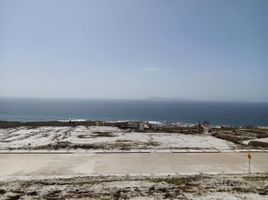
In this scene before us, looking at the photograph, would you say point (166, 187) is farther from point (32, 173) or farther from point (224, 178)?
point (32, 173)

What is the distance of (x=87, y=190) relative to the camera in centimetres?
2169

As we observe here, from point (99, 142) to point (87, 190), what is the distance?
2120cm

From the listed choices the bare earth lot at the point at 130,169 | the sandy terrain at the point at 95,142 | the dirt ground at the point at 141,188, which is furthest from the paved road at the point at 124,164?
the sandy terrain at the point at 95,142

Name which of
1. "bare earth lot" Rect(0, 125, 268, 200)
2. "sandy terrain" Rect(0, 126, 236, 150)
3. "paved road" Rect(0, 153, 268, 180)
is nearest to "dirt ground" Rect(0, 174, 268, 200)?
"bare earth lot" Rect(0, 125, 268, 200)

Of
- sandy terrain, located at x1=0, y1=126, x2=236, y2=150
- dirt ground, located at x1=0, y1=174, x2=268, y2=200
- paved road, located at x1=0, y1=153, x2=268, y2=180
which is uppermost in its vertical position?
sandy terrain, located at x1=0, y1=126, x2=236, y2=150

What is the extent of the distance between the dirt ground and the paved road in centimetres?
228

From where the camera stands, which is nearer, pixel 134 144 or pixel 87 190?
pixel 87 190

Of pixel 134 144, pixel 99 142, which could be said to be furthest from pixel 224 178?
pixel 99 142

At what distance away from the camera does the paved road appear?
27228mm

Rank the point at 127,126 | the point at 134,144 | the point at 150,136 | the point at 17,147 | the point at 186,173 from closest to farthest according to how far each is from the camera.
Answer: the point at 186,173, the point at 17,147, the point at 134,144, the point at 150,136, the point at 127,126

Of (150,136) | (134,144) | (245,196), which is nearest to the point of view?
(245,196)

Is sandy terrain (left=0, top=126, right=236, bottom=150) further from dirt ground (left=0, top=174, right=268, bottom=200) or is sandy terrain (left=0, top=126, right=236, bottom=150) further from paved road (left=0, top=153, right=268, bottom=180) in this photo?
dirt ground (left=0, top=174, right=268, bottom=200)

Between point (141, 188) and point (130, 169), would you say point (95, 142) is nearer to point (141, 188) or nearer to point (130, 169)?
point (130, 169)

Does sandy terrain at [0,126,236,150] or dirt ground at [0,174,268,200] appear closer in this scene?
dirt ground at [0,174,268,200]
